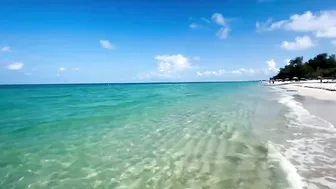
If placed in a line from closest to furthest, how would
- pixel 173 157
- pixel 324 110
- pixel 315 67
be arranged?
1. pixel 173 157
2. pixel 324 110
3. pixel 315 67

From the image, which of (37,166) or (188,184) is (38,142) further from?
(188,184)

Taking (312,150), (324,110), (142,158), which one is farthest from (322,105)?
(142,158)

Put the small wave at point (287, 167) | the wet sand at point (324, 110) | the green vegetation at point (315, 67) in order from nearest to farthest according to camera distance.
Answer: the small wave at point (287, 167) → the wet sand at point (324, 110) → the green vegetation at point (315, 67)

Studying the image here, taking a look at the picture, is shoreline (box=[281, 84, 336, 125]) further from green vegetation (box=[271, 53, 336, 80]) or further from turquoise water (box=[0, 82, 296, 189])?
green vegetation (box=[271, 53, 336, 80])

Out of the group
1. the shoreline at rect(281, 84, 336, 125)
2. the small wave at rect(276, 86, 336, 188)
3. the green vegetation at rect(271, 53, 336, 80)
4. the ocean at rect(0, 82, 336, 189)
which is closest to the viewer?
the ocean at rect(0, 82, 336, 189)

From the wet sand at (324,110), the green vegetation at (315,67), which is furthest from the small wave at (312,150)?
the green vegetation at (315,67)

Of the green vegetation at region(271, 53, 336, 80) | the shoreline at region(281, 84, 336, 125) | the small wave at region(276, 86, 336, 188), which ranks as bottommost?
the shoreline at region(281, 84, 336, 125)

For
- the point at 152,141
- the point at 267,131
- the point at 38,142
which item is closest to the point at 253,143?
the point at 267,131

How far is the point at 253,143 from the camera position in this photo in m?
10.2

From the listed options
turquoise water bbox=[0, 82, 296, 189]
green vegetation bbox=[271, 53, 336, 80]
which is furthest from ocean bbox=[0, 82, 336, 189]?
green vegetation bbox=[271, 53, 336, 80]

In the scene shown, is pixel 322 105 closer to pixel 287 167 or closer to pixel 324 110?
pixel 324 110

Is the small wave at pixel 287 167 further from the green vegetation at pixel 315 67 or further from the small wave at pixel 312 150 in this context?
the green vegetation at pixel 315 67

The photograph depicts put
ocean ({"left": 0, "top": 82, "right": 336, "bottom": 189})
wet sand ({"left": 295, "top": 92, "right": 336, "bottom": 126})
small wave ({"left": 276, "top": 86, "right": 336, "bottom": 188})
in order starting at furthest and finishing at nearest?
wet sand ({"left": 295, "top": 92, "right": 336, "bottom": 126}) < small wave ({"left": 276, "top": 86, "right": 336, "bottom": 188}) < ocean ({"left": 0, "top": 82, "right": 336, "bottom": 189})

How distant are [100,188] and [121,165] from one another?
66.6 inches
